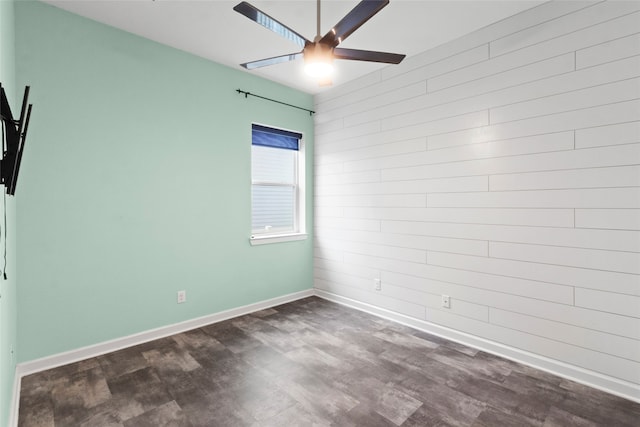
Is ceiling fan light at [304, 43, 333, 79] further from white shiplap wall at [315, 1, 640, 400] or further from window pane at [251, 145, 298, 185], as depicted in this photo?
window pane at [251, 145, 298, 185]

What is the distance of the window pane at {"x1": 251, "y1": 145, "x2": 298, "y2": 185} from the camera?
394 centimetres

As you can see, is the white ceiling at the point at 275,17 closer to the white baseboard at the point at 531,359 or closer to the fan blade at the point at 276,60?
the fan blade at the point at 276,60

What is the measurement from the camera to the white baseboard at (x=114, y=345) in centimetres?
226

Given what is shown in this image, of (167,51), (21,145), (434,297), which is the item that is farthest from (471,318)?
(167,51)

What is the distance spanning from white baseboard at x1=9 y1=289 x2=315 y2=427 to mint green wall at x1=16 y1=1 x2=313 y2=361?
5 cm

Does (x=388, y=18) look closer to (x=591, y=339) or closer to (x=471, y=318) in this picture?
(x=471, y=318)

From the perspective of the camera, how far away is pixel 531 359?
2508 mm

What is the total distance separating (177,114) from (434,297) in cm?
316

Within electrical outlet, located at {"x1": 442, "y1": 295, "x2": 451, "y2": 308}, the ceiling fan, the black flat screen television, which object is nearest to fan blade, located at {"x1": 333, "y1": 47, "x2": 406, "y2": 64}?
the ceiling fan

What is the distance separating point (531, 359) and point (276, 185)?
10.5 feet

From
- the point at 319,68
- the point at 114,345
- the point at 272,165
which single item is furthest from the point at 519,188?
the point at 114,345

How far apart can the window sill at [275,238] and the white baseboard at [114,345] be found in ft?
2.41

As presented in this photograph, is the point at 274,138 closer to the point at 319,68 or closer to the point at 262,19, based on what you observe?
the point at 319,68

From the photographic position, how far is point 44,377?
2.34 m
